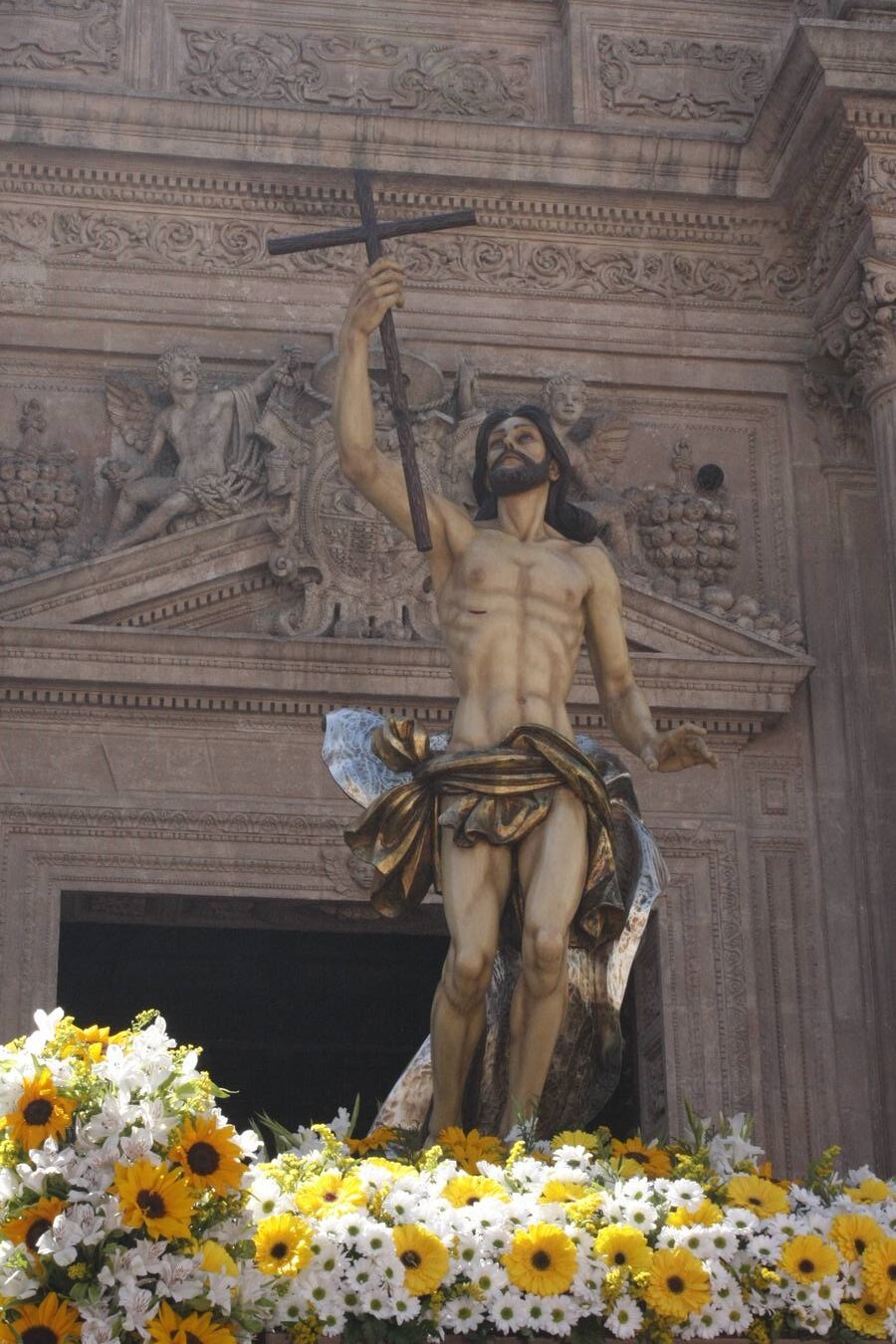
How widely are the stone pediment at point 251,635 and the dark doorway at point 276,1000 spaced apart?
Answer: 2226mm

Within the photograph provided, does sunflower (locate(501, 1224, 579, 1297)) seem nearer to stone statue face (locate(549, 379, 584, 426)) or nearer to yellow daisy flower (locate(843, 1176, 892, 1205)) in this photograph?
yellow daisy flower (locate(843, 1176, 892, 1205))

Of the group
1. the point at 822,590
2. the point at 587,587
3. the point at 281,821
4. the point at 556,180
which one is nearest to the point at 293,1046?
the point at 281,821

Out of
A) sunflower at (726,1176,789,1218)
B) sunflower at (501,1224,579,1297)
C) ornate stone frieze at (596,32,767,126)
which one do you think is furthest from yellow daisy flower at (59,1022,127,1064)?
ornate stone frieze at (596,32,767,126)

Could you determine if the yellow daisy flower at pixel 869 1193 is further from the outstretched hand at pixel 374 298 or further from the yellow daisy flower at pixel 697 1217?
the outstretched hand at pixel 374 298

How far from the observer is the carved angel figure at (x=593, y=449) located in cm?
1417

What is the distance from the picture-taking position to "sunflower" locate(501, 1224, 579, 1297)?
23.1 ft

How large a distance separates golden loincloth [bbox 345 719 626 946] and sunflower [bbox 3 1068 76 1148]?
2.34 meters

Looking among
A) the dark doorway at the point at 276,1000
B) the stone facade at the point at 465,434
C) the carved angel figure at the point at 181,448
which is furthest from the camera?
the dark doorway at the point at 276,1000

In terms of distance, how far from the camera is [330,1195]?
7.25 metres

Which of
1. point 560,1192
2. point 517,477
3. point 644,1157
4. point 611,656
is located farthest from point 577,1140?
point 517,477

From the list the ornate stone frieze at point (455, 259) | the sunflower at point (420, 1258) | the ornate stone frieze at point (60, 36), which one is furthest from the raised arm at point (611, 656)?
the ornate stone frieze at point (60, 36)

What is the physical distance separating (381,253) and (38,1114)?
12.4ft

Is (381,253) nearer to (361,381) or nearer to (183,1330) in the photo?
(361,381)

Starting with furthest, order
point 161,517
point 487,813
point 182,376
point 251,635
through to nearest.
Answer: point 182,376, point 161,517, point 251,635, point 487,813
